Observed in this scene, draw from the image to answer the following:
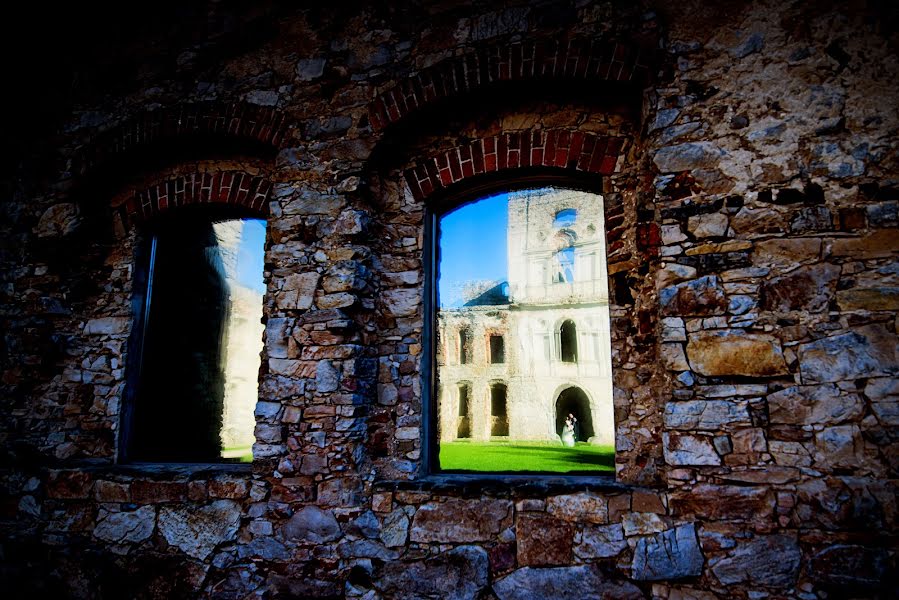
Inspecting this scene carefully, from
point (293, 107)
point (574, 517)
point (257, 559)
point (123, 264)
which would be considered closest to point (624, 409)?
point (574, 517)

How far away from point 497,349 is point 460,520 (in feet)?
46.9

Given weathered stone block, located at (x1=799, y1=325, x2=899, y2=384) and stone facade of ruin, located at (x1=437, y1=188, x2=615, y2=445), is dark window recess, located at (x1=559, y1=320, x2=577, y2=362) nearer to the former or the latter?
stone facade of ruin, located at (x1=437, y1=188, x2=615, y2=445)

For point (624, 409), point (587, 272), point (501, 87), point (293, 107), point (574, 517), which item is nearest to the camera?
point (574, 517)

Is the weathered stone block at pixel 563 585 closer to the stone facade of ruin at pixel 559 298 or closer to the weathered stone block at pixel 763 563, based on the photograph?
the weathered stone block at pixel 763 563

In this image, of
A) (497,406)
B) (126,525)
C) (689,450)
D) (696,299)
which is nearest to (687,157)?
(696,299)

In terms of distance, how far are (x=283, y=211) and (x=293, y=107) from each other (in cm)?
91

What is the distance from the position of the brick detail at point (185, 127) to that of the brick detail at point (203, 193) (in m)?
0.35

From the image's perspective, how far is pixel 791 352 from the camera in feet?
9.29

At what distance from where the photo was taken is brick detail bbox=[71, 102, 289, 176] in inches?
162

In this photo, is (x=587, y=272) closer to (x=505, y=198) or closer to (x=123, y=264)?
(x=505, y=198)

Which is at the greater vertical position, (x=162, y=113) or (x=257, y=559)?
(x=162, y=113)

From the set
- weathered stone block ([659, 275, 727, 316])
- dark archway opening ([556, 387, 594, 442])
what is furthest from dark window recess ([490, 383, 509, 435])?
weathered stone block ([659, 275, 727, 316])

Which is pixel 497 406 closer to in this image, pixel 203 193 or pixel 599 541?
pixel 203 193

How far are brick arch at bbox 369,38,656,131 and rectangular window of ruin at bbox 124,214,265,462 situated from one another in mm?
1789
